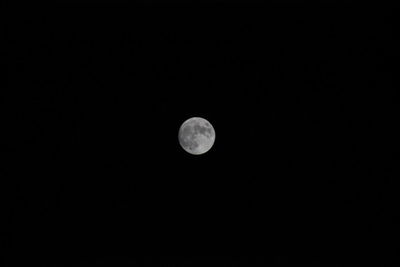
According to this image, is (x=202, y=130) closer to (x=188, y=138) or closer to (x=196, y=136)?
(x=196, y=136)

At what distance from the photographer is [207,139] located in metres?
7.55

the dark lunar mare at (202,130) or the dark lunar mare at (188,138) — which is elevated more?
the dark lunar mare at (202,130)

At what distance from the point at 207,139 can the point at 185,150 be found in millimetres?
507

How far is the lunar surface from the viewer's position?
7480mm

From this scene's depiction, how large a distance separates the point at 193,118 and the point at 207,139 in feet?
1.81

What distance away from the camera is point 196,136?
24.5 ft

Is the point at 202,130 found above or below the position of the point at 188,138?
above

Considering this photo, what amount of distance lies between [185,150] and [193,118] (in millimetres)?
700

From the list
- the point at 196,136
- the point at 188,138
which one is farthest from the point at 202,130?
the point at 188,138

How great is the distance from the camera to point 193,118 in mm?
7719

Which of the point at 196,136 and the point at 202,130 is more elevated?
the point at 202,130

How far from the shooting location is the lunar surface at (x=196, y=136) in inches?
295

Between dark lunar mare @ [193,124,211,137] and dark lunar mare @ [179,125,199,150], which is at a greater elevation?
dark lunar mare @ [193,124,211,137]

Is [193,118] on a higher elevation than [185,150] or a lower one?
higher
